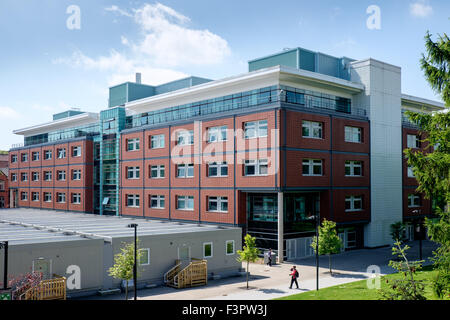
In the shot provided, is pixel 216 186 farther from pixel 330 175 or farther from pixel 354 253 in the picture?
pixel 354 253

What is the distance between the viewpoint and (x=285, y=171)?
34.4 meters

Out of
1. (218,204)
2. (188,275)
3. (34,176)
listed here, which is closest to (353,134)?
(218,204)

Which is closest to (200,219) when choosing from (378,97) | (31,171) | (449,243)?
(378,97)

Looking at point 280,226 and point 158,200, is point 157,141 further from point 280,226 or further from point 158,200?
point 280,226

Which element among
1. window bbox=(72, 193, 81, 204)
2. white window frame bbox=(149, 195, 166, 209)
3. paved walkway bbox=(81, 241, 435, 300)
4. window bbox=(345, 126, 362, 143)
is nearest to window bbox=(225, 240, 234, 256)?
paved walkway bbox=(81, 241, 435, 300)

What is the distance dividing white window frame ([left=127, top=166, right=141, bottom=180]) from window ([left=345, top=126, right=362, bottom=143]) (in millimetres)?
22885

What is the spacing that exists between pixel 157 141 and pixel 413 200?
2849 cm

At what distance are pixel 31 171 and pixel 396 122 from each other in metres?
54.9

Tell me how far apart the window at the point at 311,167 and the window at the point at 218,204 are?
24.6 ft

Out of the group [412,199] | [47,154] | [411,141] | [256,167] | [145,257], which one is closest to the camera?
[145,257]

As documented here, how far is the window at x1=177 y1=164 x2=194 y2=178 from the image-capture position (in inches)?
1659

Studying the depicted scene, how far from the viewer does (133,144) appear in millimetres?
49625

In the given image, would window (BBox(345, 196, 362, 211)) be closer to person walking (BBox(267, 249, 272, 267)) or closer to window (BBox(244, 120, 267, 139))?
person walking (BBox(267, 249, 272, 267))
